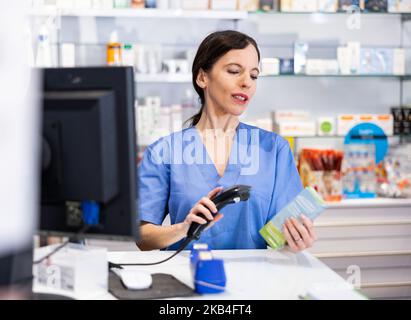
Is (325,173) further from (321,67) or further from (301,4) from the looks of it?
(301,4)

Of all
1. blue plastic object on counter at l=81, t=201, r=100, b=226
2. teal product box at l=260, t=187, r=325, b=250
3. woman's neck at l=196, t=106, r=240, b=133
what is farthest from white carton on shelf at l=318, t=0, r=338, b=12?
blue plastic object on counter at l=81, t=201, r=100, b=226

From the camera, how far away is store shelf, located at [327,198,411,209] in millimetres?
3678

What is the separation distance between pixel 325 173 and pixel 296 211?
1957mm

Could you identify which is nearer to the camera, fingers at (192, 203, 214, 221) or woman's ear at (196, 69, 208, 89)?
fingers at (192, 203, 214, 221)

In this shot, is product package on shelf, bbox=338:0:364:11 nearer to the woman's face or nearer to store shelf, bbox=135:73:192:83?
store shelf, bbox=135:73:192:83

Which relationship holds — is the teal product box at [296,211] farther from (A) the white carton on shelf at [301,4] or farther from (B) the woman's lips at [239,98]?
(A) the white carton on shelf at [301,4]

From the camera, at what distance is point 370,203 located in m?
3.70

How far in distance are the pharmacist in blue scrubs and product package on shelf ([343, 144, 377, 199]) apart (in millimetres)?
1688

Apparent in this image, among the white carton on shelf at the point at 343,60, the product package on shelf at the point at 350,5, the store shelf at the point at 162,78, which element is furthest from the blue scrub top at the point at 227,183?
the product package on shelf at the point at 350,5

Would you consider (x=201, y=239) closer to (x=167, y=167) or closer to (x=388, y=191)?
(x=167, y=167)

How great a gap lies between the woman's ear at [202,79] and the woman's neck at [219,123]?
0.11 m

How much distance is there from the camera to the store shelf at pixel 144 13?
3625 millimetres

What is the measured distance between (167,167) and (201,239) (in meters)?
0.28

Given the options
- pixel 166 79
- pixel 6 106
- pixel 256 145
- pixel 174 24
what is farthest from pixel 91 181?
pixel 174 24
